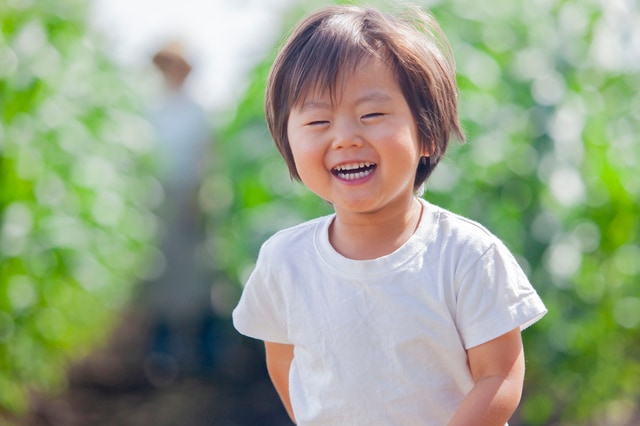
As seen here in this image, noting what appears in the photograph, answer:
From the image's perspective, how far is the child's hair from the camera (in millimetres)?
1728

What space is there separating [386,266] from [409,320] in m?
0.10

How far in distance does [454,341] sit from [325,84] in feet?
1.48

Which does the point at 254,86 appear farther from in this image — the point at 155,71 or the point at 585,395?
the point at 155,71

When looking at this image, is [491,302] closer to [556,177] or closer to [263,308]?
[263,308]

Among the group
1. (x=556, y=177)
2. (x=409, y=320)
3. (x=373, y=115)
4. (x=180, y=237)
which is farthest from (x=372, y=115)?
(x=180, y=237)

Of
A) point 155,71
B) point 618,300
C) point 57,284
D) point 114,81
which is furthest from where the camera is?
point 155,71

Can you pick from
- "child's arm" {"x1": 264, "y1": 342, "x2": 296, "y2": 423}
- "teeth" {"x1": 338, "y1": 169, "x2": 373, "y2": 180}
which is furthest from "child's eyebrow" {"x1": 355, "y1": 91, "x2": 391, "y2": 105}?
"child's arm" {"x1": 264, "y1": 342, "x2": 296, "y2": 423}

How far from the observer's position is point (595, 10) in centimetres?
378

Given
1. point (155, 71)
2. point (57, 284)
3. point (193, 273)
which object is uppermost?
point (155, 71)

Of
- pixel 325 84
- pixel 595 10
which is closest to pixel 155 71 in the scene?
pixel 595 10

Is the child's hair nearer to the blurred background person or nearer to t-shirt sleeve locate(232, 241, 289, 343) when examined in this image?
t-shirt sleeve locate(232, 241, 289, 343)

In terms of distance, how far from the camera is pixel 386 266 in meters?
1.74

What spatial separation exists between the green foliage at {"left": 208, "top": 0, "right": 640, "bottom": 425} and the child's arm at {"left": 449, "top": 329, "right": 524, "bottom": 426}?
5.85 feet

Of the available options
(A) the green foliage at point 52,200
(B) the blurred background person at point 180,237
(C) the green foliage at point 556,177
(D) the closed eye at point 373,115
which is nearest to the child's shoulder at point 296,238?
(D) the closed eye at point 373,115
